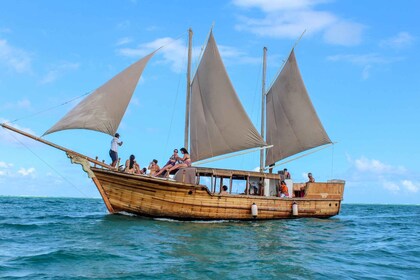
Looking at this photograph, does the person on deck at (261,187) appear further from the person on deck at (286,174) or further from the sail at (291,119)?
the sail at (291,119)

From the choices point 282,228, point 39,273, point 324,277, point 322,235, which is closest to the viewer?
point 39,273

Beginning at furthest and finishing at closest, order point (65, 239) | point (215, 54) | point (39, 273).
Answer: point (215, 54)
point (65, 239)
point (39, 273)

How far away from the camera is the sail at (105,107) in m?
22.3

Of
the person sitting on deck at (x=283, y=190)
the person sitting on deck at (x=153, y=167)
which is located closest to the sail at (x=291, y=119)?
the person sitting on deck at (x=283, y=190)

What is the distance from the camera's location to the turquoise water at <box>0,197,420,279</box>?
460 inches

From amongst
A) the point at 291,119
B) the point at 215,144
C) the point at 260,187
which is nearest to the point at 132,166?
the point at 215,144

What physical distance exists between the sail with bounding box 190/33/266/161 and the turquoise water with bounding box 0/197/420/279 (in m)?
5.69

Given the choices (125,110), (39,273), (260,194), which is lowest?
(39,273)

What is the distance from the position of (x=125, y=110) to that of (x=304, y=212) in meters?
12.7

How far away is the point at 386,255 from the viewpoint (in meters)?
16.1

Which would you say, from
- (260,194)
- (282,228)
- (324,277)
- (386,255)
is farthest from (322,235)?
(324,277)

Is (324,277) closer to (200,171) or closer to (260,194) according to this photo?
(200,171)

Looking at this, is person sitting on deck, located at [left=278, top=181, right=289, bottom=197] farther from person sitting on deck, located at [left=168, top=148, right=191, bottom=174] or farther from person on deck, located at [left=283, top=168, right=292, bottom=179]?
person sitting on deck, located at [left=168, top=148, right=191, bottom=174]

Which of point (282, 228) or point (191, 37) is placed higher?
point (191, 37)
